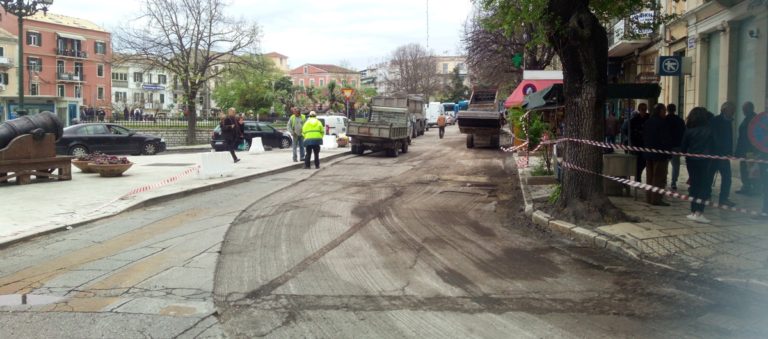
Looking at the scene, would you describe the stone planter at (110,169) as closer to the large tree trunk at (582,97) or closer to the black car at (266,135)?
the large tree trunk at (582,97)

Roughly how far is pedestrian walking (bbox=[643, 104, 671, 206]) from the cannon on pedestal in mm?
12778

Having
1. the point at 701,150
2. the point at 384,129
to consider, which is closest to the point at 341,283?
the point at 701,150

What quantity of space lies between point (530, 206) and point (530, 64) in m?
25.7

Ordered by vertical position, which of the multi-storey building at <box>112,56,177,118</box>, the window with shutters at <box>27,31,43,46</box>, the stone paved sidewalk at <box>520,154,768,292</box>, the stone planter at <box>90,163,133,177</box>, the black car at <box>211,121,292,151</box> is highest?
the window with shutters at <box>27,31,43,46</box>

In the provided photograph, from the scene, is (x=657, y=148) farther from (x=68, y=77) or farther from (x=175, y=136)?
(x=68, y=77)

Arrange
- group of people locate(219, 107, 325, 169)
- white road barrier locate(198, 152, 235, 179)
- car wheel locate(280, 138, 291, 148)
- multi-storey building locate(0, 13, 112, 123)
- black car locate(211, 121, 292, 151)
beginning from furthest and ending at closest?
multi-storey building locate(0, 13, 112, 123) → car wheel locate(280, 138, 291, 148) → black car locate(211, 121, 292, 151) → group of people locate(219, 107, 325, 169) → white road barrier locate(198, 152, 235, 179)

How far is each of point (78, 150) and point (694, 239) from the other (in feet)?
72.1

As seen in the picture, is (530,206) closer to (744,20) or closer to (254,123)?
(744,20)

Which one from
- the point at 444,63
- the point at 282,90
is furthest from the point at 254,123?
the point at 444,63

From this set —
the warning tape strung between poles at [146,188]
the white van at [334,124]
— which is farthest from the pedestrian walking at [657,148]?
the white van at [334,124]

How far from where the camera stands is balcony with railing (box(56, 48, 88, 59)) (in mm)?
73512

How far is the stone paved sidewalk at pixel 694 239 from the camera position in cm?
631

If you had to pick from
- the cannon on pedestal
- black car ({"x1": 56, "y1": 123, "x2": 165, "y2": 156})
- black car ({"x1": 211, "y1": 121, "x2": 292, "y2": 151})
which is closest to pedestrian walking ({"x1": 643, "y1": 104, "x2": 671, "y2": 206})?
the cannon on pedestal

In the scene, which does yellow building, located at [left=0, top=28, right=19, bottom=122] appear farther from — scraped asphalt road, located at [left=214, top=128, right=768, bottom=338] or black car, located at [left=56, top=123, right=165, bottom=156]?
scraped asphalt road, located at [left=214, top=128, right=768, bottom=338]
